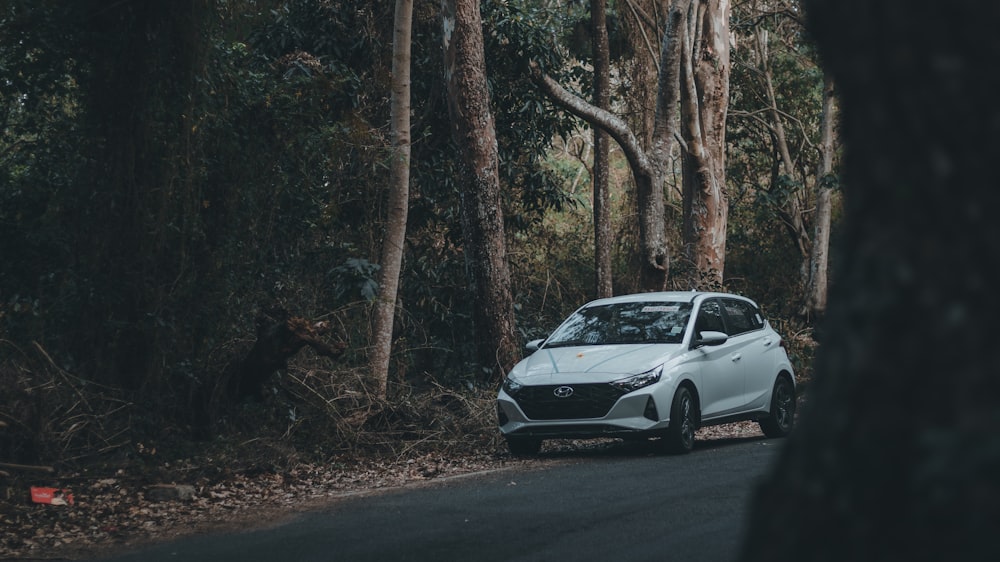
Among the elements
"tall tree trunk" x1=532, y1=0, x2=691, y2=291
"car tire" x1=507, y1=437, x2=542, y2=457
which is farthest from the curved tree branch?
"car tire" x1=507, y1=437, x2=542, y2=457

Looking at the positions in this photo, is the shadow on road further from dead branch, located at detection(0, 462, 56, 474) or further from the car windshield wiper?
dead branch, located at detection(0, 462, 56, 474)

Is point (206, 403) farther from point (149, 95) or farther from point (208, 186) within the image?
point (149, 95)

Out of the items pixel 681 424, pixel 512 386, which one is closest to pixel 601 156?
pixel 512 386

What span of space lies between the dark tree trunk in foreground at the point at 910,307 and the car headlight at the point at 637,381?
972 centimetres

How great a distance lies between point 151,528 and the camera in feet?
31.5

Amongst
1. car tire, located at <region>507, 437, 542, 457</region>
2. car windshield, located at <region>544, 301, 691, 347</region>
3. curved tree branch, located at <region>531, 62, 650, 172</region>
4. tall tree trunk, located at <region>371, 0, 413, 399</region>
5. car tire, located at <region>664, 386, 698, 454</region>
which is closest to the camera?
car tire, located at <region>664, 386, 698, 454</region>

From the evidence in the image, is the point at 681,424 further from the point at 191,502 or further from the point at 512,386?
the point at 191,502

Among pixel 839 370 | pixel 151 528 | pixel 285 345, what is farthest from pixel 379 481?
pixel 839 370

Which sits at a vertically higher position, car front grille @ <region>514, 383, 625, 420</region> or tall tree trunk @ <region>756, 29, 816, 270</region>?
tall tree trunk @ <region>756, 29, 816, 270</region>

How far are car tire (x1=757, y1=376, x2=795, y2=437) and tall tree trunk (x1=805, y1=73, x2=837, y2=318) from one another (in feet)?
62.0

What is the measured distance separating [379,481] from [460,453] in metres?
2.06

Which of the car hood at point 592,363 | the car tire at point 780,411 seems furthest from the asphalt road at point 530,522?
the car tire at point 780,411

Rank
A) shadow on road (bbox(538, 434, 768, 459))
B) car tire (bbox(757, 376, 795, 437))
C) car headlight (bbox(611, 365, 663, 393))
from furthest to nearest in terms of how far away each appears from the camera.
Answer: car tire (bbox(757, 376, 795, 437)) → shadow on road (bbox(538, 434, 768, 459)) → car headlight (bbox(611, 365, 663, 393))

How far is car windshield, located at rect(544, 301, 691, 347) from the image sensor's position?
1354 cm
